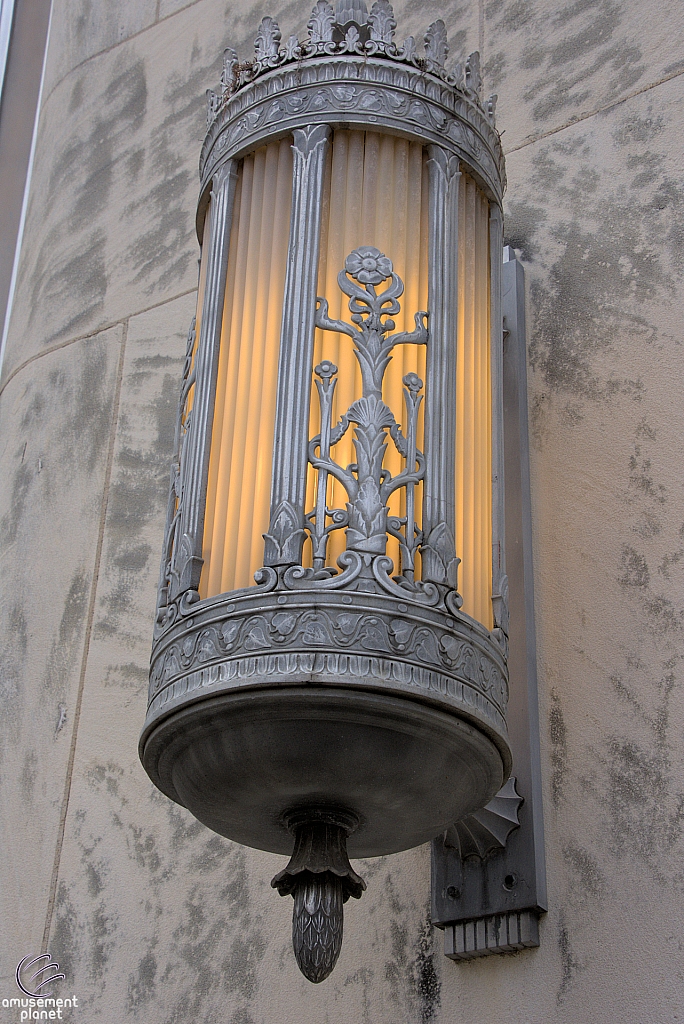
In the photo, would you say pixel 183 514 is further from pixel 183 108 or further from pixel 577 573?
pixel 183 108

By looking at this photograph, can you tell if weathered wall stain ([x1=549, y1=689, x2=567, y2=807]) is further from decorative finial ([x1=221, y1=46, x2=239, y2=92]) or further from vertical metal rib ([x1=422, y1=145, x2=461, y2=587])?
decorative finial ([x1=221, y1=46, x2=239, y2=92])

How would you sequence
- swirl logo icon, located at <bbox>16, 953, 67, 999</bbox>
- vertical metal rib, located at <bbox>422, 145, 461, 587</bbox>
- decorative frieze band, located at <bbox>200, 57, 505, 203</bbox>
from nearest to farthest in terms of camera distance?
vertical metal rib, located at <bbox>422, 145, 461, 587</bbox> < decorative frieze band, located at <bbox>200, 57, 505, 203</bbox> < swirl logo icon, located at <bbox>16, 953, 67, 999</bbox>

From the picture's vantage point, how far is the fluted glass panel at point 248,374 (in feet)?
5.01

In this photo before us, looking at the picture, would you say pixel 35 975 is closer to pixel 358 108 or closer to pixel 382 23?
pixel 358 108

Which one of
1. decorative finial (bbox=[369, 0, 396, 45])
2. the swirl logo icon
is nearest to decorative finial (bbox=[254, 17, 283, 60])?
decorative finial (bbox=[369, 0, 396, 45])

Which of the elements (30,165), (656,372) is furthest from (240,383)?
(30,165)

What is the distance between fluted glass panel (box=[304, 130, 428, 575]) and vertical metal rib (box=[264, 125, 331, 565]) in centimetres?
2

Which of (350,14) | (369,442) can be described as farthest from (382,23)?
(369,442)

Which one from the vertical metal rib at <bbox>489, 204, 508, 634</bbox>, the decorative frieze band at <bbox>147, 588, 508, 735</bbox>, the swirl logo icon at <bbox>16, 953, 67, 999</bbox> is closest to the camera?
the decorative frieze band at <bbox>147, 588, 508, 735</bbox>

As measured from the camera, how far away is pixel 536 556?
2.00 m

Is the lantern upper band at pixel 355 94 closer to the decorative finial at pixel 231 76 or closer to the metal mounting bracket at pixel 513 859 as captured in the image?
Answer: the decorative finial at pixel 231 76

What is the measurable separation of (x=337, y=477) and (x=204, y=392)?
26cm

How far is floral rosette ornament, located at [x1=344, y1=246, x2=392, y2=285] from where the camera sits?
1616 mm

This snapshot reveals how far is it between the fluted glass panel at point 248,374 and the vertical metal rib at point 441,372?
19cm
